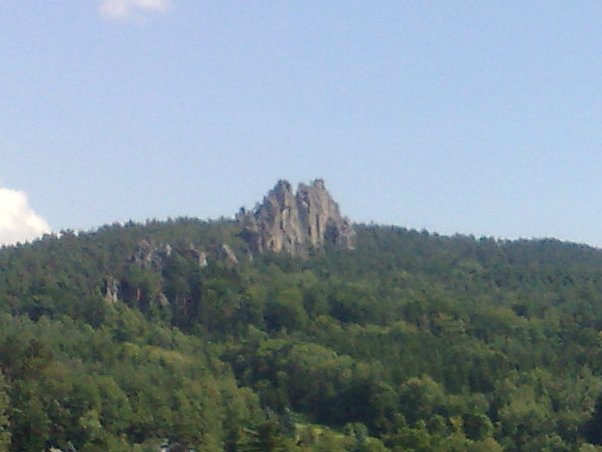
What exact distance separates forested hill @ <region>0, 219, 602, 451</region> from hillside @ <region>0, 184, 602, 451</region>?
0.27 meters

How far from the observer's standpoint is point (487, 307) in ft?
522

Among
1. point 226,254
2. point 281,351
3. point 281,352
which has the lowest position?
point 281,352

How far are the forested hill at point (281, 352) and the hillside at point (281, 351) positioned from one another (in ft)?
0.87

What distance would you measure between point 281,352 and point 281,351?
0.38 m

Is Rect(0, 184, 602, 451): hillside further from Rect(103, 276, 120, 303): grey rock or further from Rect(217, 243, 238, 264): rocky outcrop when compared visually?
Rect(217, 243, 238, 264): rocky outcrop

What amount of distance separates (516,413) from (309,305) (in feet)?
172

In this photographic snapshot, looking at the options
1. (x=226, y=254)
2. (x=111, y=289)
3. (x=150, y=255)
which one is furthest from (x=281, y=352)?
(x=226, y=254)

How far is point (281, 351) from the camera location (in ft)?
437

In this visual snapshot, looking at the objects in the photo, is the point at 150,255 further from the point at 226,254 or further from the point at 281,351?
the point at 281,351

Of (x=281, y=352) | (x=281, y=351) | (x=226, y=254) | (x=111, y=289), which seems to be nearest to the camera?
(x=281, y=352)

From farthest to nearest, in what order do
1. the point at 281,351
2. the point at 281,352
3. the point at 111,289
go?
the point at 111,289 → the point at 281,351 → the point at 281,352

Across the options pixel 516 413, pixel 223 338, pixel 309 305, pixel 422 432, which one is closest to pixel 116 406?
pixel 422 432

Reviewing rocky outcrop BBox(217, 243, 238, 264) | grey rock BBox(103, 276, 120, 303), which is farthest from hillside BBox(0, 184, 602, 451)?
rocky outcrop BBox(217, 243, 238, 264)

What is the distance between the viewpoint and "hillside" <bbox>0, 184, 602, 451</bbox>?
97.8 metres
